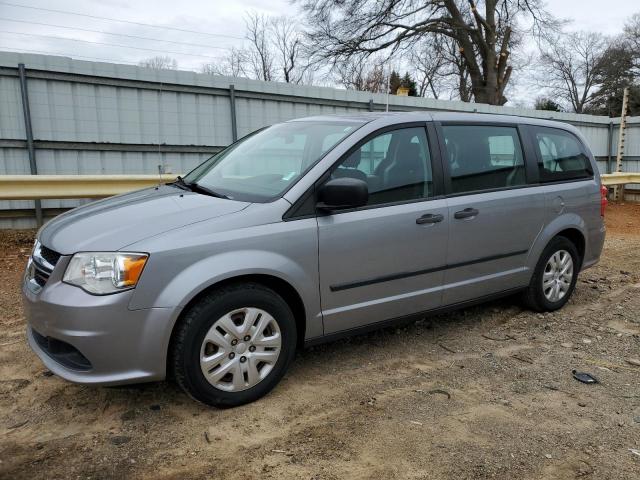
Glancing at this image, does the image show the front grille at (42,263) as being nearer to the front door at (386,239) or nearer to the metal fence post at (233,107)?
the front door at (386,239)

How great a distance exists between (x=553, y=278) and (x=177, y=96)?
637cm

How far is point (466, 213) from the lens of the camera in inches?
153

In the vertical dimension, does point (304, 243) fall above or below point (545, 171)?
below

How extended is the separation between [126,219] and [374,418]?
1795mm

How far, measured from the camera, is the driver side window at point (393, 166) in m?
3.49

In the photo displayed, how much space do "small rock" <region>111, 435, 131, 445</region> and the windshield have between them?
1.48 metres

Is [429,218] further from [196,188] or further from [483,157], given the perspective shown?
[196,188]

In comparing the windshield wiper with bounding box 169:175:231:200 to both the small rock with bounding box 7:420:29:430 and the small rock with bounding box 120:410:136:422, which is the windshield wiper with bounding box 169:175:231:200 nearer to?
the small rock with bounding box 120:410:136:422

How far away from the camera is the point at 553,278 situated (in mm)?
4750

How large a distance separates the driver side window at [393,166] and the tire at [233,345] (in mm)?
981

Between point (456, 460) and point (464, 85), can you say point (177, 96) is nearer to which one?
point (456, 460)

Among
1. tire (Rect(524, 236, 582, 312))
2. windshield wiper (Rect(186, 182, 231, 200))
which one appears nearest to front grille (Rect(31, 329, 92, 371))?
windshield wiper (Rect(186, 182, 231, 200))

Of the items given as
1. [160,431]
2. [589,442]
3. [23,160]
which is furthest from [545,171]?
[23,160]

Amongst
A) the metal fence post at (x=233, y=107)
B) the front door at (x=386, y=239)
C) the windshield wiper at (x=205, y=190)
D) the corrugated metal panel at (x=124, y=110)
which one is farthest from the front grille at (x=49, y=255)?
the metal fence post at (x=233, y=107)
